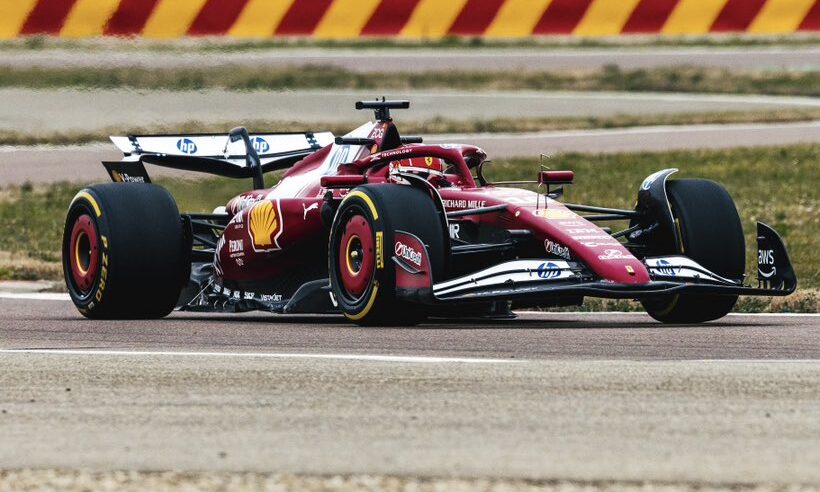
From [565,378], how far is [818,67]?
24704 mm

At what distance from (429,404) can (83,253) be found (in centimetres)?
615

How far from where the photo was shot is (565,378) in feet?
25.6

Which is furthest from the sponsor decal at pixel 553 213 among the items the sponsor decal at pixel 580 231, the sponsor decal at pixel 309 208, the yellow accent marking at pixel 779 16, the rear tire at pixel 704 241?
the yellow accent marking at pixel 779 16

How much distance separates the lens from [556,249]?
34.9ft

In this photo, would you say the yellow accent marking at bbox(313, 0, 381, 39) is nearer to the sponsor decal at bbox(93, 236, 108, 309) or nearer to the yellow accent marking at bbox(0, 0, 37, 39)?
the yellow accent marking at bbox(0, 0, 37, 39)

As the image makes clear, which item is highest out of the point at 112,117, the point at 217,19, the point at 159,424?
the point at 217,19

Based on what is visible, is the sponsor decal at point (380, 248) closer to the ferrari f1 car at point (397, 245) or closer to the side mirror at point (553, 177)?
the ferrari f1 car at point (397, 245)

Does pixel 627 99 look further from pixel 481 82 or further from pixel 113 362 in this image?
pixel 113 362

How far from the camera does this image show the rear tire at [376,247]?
10.7m

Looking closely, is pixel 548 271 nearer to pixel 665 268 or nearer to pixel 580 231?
pixel 580 231

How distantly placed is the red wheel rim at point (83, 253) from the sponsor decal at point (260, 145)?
6.00 feet

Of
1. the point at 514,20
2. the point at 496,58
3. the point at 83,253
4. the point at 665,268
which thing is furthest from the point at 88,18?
the point at 496,58

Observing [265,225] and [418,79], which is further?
[418,79]

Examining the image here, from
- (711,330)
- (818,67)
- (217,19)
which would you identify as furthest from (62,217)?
(818,67)
